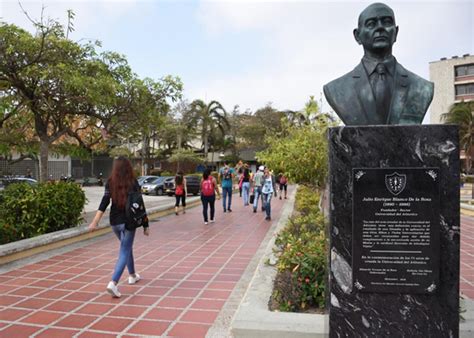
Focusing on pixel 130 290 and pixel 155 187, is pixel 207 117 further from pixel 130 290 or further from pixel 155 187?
pixel 130 290

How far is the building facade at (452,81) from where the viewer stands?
52312 millimetres

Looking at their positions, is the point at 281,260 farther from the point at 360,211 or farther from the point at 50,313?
the point at 50,313

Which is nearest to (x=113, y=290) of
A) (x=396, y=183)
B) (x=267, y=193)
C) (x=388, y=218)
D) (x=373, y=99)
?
(x=388, y=218)

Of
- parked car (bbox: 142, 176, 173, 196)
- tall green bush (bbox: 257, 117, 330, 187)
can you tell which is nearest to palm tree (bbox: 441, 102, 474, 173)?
parked car (bbox: 142, 176, 173, 196)

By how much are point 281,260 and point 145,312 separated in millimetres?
1545

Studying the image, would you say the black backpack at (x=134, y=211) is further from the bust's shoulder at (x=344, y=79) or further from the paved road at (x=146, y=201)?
the paved road at (x=146, y=201)

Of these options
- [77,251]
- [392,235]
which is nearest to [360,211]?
[392,235]

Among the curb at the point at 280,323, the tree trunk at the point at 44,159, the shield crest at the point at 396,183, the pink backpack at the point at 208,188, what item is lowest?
the curb at the point at 280,323

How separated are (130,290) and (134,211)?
3.20 feet

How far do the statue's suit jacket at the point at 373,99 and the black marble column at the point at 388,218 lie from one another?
31cm

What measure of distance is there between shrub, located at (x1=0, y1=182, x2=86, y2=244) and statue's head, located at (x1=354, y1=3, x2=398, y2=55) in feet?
21.6

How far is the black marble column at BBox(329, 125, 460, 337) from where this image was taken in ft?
9.10

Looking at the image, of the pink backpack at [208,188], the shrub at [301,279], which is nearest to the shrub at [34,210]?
the pink backpack at [208,188]

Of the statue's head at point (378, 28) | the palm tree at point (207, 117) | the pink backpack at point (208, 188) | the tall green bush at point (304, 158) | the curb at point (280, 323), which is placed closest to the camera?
the statue's head at point (378, 28)
